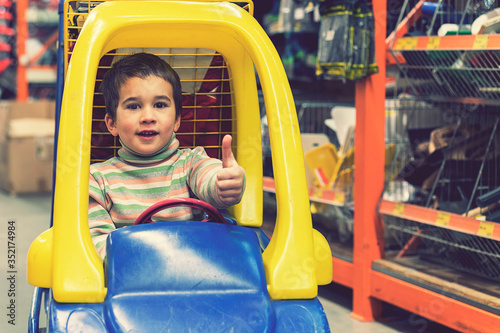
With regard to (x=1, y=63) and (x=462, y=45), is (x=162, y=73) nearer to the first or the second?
(x=462, y=45)

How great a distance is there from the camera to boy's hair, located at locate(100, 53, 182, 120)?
188cm

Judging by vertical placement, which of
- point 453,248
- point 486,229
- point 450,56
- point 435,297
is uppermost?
point 450,56

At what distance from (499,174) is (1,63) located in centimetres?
660

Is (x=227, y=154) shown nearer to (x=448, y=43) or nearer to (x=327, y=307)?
(x=448, y=43)

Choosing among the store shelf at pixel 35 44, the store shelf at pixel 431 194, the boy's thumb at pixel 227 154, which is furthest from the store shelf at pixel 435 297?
the store shelf at pixel 35 44

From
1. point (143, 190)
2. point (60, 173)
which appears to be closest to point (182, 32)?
point (143, 190)

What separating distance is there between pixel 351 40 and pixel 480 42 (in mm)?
687

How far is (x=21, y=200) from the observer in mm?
6059

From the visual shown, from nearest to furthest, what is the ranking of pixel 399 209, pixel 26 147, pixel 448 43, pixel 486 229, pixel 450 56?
pixel 486 229 < pixel 448 43 < pixel 450 56 < pixel 399 209 < pixel 26 147

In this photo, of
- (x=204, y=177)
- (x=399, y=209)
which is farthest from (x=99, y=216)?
(x=399, y=209)

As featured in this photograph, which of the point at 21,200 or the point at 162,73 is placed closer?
the point at 162,73

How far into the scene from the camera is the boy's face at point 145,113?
6.09 feet

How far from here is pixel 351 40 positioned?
3006mm

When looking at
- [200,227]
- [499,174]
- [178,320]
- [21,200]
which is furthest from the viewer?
[21,200]
